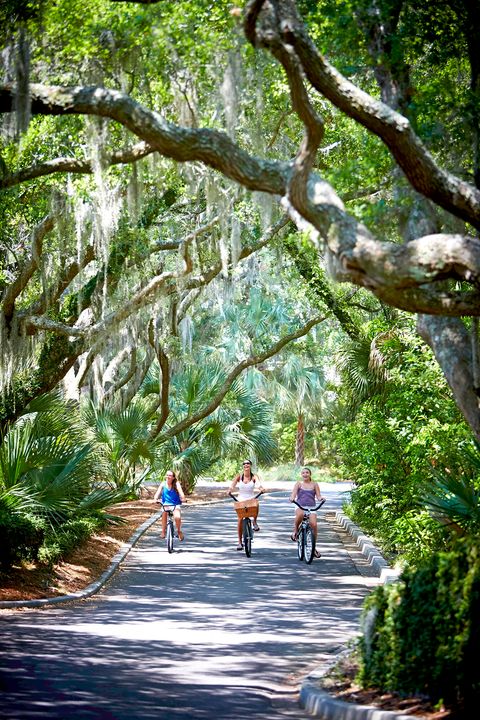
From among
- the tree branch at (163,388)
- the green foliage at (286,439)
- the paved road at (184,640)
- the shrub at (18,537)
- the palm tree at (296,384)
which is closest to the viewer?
the paved road at (184,640)

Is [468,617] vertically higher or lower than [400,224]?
lower

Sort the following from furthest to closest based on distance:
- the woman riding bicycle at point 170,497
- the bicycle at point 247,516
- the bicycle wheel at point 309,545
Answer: the woman riding bicycle at point 170,497
the bicycle at point 247,516
the bicycle wheel at point 309,545

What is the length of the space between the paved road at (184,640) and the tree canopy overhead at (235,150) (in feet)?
10.1

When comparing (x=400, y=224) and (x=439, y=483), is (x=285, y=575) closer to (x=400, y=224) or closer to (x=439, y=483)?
(x=439, y=483)

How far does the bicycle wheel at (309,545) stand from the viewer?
17519 millimetres

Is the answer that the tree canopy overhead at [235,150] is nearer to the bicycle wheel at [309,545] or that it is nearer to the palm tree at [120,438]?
the palm tree at [120,438]

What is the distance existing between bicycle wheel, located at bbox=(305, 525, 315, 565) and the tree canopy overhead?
5.06 metres

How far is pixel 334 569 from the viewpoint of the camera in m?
16.7

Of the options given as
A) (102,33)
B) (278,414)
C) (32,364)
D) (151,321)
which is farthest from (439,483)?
(278,414)

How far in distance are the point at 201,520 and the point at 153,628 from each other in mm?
16420

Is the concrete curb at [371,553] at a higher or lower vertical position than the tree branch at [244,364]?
lower

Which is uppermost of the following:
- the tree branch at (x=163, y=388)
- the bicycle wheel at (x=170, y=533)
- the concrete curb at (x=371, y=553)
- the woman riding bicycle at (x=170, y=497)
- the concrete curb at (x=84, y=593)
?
the tree branch at (x=163, y=388)

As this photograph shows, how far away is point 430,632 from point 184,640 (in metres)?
3.83

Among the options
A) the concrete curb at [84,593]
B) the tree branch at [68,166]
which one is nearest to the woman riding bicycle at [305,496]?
the concrete curb at [84,593]
